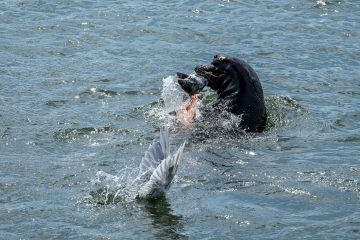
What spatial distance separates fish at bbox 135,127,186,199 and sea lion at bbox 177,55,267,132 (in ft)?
7.11

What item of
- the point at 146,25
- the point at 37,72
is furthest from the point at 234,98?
the point at 146,25

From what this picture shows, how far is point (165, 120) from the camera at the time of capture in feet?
34.6

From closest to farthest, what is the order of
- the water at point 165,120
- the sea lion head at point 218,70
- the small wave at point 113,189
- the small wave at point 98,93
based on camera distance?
the water at point 165,120 < the small wave at point 113,189 < the sea lion head at point 218,70 < the small wave at point 98,93

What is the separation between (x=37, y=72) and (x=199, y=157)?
3774mm

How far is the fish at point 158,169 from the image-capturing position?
25.3ft

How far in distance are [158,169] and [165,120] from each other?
2765mm

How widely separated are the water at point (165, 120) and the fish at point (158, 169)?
0.13 m

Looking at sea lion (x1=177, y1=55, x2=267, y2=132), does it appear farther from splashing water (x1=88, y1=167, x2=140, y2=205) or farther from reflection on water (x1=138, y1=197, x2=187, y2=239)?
reflection on water (x1=138, y1=197, x2=187, y2=239)

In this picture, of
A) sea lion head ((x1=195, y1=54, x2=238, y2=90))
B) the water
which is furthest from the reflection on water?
sea lion head ((x1=195, y1=54, x2=238, y2=90))

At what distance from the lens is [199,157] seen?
9.31 meters

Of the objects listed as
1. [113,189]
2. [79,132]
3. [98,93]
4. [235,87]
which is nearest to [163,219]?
[113,189]

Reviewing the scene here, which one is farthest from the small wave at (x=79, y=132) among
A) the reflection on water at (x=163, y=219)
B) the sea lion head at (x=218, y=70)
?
the reflection on water at (x=163, y=219)

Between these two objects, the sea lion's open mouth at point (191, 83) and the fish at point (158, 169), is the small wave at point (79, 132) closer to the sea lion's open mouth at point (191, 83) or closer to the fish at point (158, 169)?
the sea lion's open mouth at point (191, 83)

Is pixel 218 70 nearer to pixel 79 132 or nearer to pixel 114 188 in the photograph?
pixel 79 132
